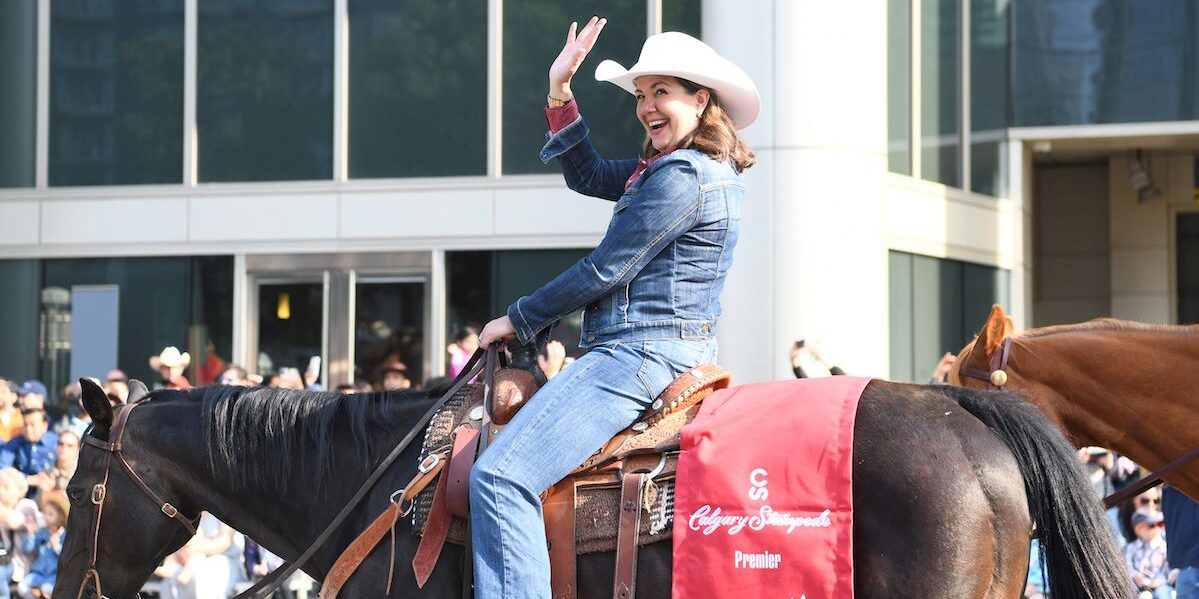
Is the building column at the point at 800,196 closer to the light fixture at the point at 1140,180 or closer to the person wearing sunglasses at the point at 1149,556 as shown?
the person wearing sunglasses at the point at 1149,556

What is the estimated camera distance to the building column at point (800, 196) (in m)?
15.0

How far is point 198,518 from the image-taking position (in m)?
5.13

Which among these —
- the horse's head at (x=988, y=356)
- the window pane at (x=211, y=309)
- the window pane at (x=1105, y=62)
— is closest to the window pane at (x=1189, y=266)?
the window pane at (x=1105, y=62)

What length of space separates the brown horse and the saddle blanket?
2172mm

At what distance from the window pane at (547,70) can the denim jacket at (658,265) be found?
1185 centimetres

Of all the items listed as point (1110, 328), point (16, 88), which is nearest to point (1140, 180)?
point (16, 88)

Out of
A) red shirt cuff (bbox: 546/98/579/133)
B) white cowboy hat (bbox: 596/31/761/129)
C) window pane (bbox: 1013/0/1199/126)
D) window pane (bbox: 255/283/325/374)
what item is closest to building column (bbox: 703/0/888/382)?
window pane (bbox: 1013/0/1199/126)

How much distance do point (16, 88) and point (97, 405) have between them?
14.3 m

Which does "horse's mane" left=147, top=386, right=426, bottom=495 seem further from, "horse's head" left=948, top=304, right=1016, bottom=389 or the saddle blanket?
"horse's head" left=948, top=304, right=1016, bottom=389

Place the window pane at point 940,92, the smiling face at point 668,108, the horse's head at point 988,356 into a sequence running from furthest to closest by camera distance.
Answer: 1. the window pane at point 940,92
2. the horse's head at point 988,356
3. the smiling face at point 668,108

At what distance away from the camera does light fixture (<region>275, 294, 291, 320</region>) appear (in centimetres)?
1717

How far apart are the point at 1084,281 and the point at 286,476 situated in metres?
19.7

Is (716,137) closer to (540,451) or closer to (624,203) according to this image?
(624,203)

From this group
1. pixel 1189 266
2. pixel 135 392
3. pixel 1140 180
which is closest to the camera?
pixel 135 392
